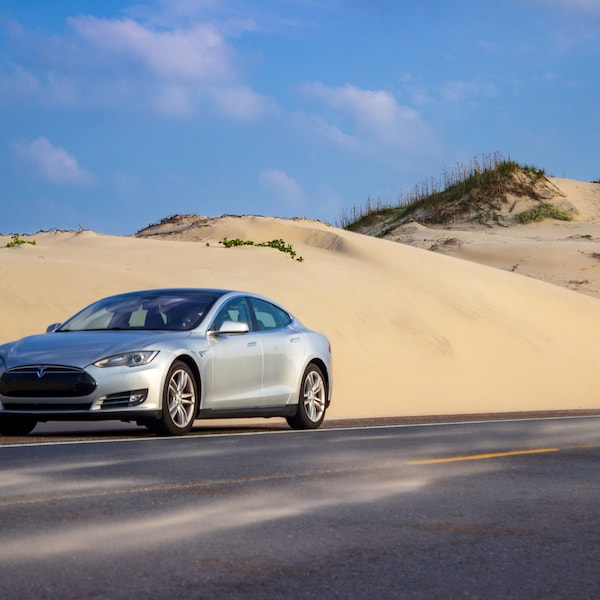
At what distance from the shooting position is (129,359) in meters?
13.1

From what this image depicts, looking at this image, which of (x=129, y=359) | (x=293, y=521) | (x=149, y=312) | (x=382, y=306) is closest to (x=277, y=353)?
(x=149, y=312)

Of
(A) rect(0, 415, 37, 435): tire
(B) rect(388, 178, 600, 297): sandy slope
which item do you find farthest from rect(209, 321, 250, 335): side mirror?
(B) rect(388, 178, 600, 297): sandy slope

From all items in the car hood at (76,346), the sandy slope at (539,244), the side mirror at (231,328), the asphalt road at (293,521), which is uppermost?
the sandy slope at (539,244)

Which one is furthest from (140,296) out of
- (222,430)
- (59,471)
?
(59,471)

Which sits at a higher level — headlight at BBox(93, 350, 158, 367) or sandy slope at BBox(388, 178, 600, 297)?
sandy slope at BBox(388, 178, 600, 297)

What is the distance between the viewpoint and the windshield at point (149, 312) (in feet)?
47.6

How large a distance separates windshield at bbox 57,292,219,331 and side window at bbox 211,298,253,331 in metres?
0.18

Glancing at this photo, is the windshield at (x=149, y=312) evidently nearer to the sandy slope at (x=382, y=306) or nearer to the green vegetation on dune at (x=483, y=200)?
the sandy slope at (x=382, y=306)

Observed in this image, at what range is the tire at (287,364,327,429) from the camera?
15.5 m

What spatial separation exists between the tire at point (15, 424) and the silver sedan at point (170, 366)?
0.05 feet

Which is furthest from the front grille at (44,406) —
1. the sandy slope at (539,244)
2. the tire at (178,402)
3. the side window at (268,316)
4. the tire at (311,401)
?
the sandy slope at (539,244)

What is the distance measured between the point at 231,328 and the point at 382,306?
20.0 meters

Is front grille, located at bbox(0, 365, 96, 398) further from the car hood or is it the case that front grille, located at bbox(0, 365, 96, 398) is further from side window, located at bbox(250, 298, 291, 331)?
side window, located at bbox(250, 298, 291, 331)

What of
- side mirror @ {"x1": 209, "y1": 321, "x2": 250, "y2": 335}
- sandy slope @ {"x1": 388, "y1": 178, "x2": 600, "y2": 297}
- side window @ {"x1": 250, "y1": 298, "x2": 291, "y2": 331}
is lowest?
side mirror @ {"x1": 209, "y1": 321, "x2": 250, "y2": 335}
